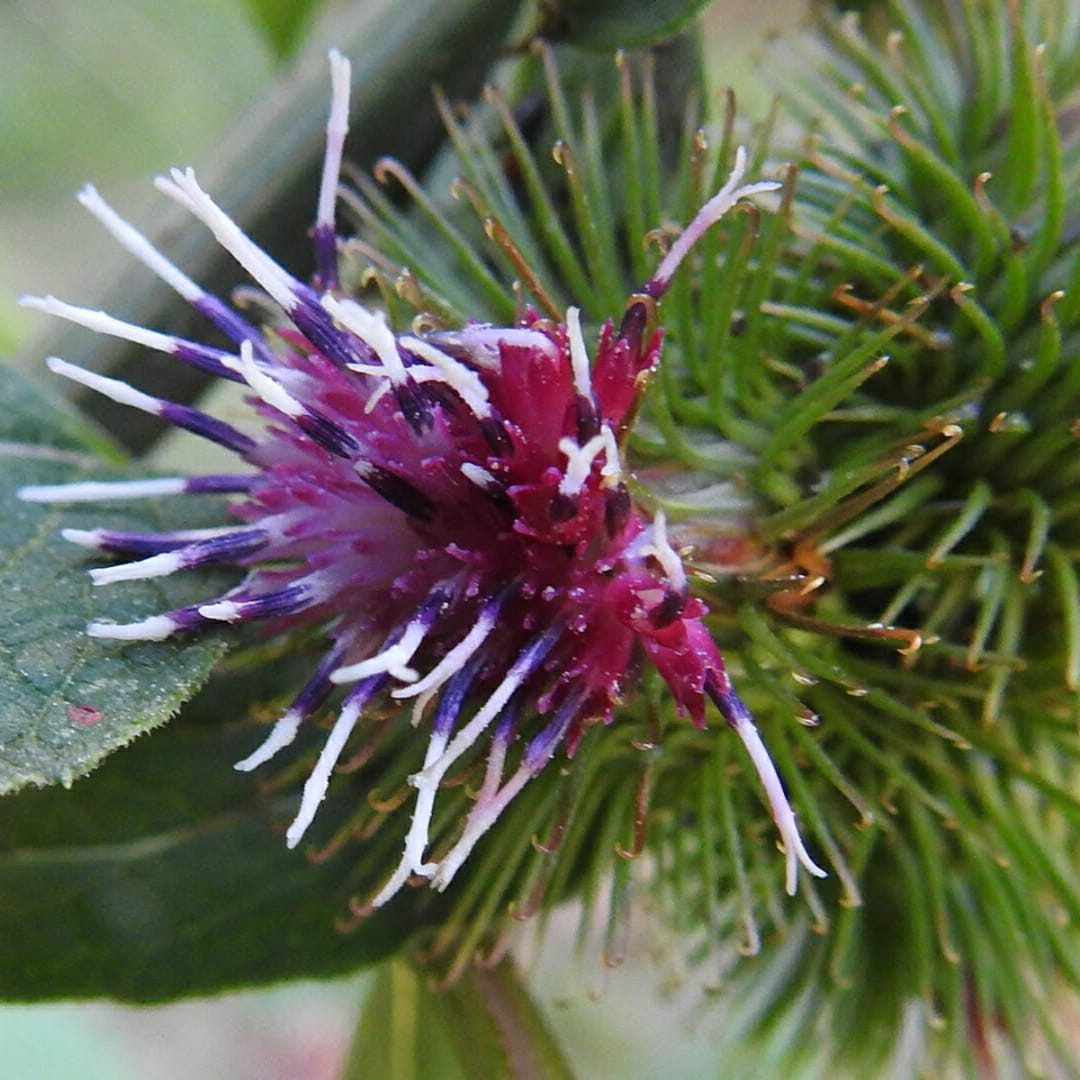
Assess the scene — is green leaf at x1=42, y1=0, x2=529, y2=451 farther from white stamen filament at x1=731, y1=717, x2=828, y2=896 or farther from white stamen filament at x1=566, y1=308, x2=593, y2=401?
white stamen filament at x1=731, y1=717, x2=828, y2=896

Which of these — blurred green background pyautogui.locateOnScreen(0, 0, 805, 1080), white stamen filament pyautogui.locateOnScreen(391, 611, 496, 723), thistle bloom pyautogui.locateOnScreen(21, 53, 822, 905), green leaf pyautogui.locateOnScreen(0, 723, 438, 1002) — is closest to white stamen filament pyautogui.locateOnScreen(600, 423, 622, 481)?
thistle bloom pyautogui.locateOnScreen(21, 53, 822, 905)

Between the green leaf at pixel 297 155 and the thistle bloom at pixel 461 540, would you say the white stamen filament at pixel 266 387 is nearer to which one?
the thistle bloom at pixel 461 540

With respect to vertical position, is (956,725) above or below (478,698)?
above

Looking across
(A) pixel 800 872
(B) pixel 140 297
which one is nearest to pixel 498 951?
(A) pixel 800 872

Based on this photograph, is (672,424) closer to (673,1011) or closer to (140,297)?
(140,297)

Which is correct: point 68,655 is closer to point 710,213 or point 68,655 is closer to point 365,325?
point 365,325

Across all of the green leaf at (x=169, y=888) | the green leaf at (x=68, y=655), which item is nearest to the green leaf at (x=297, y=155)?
the green leaf at (x=68, y=655)

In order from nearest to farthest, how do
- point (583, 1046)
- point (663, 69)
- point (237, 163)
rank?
point (663, 69) → point (237, 163) → point (583, 1046)
